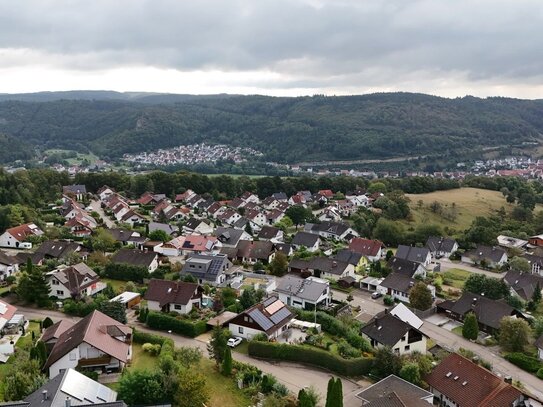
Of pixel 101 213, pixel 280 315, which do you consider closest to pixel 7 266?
pixel 280 315

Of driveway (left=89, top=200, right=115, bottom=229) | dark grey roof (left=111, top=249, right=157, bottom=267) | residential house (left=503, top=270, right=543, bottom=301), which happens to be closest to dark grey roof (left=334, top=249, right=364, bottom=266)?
residential house (left=503, top=270, right=543, bottom=301)

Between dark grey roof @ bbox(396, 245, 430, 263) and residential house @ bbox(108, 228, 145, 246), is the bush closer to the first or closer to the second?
residential house @ bbox(108, 228, 145, 246)

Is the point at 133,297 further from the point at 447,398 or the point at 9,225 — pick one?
the point at 9,225

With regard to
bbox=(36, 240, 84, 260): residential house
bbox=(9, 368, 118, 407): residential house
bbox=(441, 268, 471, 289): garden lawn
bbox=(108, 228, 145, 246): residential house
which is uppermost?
bbox=(9, 368, 118, 407): residential house

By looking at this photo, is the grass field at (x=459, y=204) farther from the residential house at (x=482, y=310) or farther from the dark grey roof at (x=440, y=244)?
the residential house at (x=482, y=310)

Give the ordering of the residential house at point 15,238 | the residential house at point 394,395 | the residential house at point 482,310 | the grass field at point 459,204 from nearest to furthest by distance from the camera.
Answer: the residential house at point 394,395 < the residential house at point 482,310 < the residential house at point 15,238 < the grass field at point 459,204

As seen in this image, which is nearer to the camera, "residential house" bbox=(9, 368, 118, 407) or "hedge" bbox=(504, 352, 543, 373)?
"residential house" bbox=(9, 368, 118, 407)

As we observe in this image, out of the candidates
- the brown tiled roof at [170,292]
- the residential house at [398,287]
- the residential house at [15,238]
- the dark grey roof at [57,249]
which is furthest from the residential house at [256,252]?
the residential house at [15,238]
